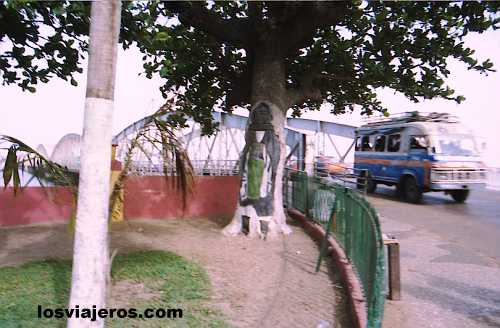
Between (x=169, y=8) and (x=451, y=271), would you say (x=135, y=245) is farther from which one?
(x=451, y=271)

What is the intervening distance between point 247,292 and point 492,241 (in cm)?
551

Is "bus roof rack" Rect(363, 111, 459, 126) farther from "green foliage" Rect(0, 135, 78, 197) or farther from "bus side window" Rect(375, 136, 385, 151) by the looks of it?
"green foliage" Rect(0, 135, 78, 197)

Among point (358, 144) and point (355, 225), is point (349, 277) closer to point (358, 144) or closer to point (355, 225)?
point (355, 225)

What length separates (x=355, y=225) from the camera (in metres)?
4.91

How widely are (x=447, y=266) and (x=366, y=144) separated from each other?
10.9 m

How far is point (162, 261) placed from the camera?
5441 mm

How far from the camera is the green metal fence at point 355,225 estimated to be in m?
2.96

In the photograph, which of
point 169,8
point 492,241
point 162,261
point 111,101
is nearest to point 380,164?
point 492,241

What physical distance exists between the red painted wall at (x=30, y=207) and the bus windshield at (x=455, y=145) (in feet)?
34.5

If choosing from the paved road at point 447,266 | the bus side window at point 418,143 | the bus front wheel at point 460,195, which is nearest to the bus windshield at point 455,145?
the bus side window at point 418,143

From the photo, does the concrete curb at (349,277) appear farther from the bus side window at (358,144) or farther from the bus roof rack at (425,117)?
the bus side window at (358,144)

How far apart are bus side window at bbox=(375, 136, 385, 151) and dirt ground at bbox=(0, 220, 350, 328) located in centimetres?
804

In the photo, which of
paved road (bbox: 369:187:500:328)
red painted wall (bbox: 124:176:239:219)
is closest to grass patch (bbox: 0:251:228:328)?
paved road (bbox: 369:187:500:328)

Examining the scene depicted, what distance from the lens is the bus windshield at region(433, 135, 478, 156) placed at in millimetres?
12516
